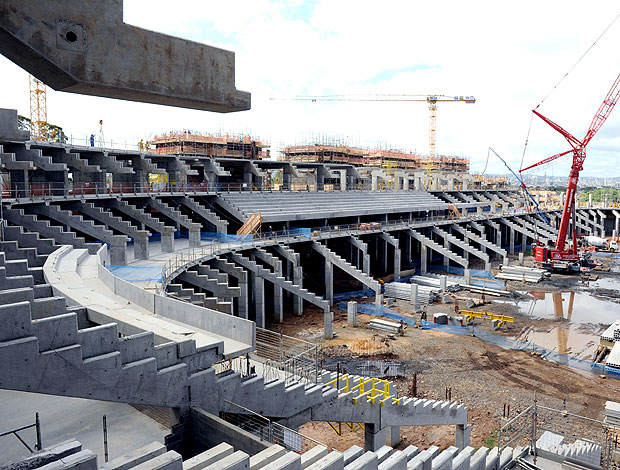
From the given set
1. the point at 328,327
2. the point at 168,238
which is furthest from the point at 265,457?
the point at 168,238

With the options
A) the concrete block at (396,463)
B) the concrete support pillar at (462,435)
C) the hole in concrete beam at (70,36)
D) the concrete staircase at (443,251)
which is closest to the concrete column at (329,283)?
the concrete staircase at (443,251)

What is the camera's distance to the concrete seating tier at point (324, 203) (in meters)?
36.8

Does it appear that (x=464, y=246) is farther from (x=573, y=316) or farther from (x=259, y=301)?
(x=259, y=301)

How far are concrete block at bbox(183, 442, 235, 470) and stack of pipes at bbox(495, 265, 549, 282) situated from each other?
4029 centimetres

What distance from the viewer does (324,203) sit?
43406 mm

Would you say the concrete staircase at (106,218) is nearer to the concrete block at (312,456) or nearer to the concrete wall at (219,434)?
the concrete wall at (219,434)

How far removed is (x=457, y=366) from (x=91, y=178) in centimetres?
2435

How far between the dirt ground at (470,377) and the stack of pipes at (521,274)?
44.8 feet

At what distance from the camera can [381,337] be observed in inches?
1013

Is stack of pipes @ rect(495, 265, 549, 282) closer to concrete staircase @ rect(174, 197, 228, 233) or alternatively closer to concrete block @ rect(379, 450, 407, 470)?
concrete staircase @ rect(174, 197, 228, 233)

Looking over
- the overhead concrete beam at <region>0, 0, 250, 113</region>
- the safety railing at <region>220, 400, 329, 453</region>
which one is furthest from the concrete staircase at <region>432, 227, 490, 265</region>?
the overhead concrete beam at <region>0, 0, 250, 113</region>

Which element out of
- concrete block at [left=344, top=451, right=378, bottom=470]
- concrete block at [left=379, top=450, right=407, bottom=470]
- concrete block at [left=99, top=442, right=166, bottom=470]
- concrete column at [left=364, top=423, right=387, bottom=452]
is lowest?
concrete column at [left=364, top=423, right=387, bottom=452]

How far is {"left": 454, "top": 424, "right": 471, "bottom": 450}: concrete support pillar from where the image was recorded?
15.2m

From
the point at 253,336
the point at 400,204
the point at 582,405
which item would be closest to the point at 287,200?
the point at 400,204
